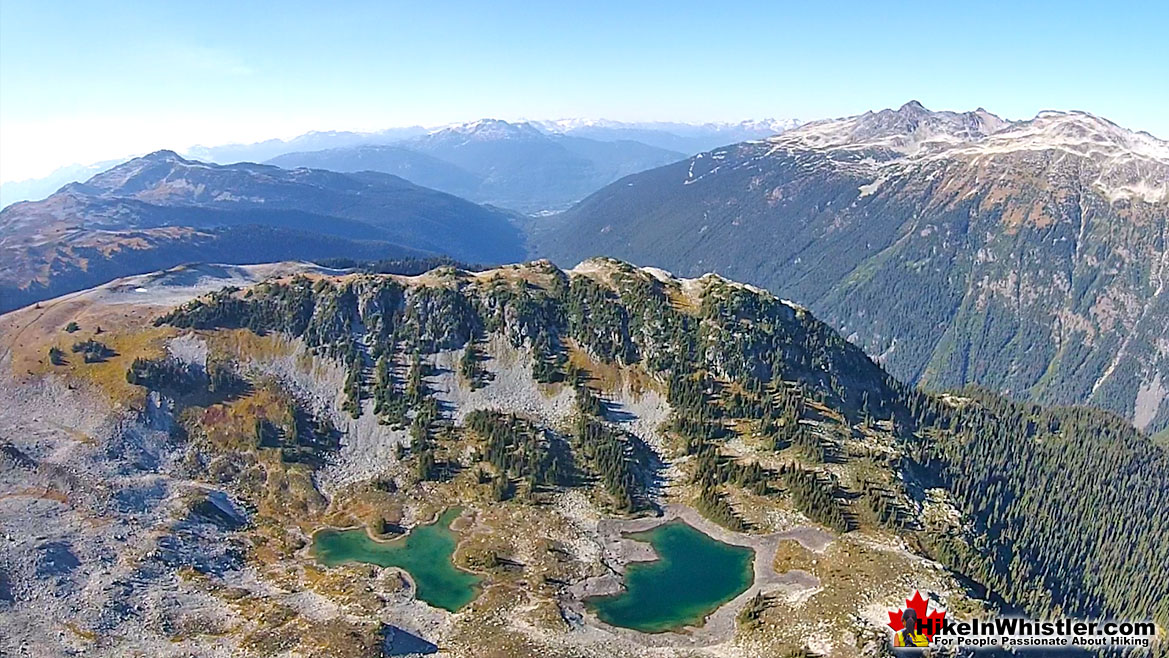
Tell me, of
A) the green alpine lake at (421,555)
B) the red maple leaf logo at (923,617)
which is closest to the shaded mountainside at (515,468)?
the red maple leaf logo at (923,617)

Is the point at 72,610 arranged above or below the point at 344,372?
below

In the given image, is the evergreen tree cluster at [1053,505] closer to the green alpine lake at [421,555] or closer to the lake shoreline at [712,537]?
the lake shoreline at [712,537]

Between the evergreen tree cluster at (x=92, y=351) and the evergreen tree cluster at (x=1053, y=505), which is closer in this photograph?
the evergreen tree cluster at (x=1053, y=505)

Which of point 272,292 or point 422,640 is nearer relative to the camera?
point 422,640

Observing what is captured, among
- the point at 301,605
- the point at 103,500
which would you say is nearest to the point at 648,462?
the point at 301,605

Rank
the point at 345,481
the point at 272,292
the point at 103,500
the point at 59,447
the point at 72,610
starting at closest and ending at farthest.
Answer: the point at 72,610 < the point at 103,500 < the point at 59,447 < the point at 345,481 < the point at 272,292

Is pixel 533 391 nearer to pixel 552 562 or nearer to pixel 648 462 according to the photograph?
pixel 648 462

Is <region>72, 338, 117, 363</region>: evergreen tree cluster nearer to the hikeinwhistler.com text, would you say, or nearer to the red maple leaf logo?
the red maple leaf logo
